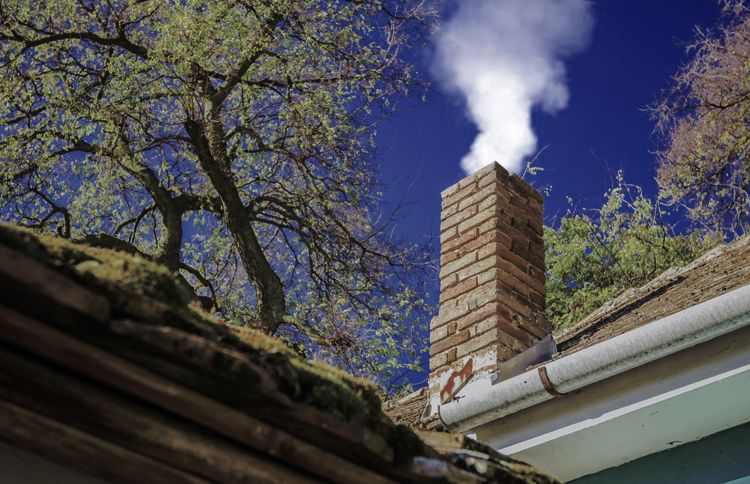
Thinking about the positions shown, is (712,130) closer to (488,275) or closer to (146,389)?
(488,275)

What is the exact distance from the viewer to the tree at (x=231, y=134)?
11758 millimetres

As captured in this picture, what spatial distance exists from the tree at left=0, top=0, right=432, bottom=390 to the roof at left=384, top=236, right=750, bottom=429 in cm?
605

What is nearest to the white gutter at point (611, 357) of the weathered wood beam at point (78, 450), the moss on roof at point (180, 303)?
the moss on roof at point (180, 303)

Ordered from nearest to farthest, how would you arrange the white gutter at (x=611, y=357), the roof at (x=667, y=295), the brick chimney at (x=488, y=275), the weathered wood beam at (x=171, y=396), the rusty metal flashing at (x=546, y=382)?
the weathered wood beam at (x=171, y=396), the white gutter at (x=611, y=357), the rusty metal flashing at (x=546, y=382), the roof at (x=667, y=295), the brick chimney at (x=488, y=275)

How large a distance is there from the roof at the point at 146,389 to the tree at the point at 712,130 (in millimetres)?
12897

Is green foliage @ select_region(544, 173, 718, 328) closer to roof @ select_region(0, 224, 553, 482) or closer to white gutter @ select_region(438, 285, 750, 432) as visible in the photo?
white gutter @ select_region(438, 285, 750, 432)

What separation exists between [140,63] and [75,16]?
1248 mm

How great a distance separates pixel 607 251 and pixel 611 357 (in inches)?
560

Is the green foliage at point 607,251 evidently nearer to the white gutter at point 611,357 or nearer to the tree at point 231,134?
the tree at point 231,134

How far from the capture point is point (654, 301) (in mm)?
5629

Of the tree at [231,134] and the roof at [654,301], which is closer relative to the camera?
the roof at [654,301]

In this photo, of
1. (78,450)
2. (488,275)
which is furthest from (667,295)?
(78,450)

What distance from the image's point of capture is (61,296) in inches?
61.4

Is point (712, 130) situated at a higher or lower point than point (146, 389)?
higher
